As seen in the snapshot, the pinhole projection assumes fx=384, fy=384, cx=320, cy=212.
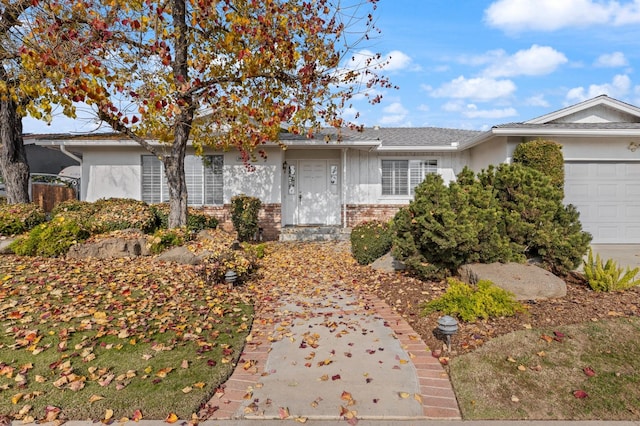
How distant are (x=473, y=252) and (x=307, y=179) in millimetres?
8214

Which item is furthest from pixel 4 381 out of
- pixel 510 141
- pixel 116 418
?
pixel 510 141

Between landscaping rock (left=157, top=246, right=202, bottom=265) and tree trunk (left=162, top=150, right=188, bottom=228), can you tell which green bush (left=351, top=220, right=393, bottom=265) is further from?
tree trunk (left=162, top=150, right=188, bottom=228)

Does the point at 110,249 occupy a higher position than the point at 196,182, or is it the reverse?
the point at 196,182

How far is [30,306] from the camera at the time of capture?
188 inches

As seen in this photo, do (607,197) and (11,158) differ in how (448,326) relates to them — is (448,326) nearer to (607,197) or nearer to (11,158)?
(607,197)

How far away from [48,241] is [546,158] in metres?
10.8

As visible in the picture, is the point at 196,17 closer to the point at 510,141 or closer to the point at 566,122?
the point at 510,141

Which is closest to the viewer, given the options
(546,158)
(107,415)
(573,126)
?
(107,415)

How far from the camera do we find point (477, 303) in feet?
15.0

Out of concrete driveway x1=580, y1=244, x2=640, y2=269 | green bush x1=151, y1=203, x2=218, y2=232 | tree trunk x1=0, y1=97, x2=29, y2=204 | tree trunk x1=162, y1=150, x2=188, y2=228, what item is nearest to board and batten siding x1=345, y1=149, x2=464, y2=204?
green bush x1=151, y1=203, x2=218, y2=232

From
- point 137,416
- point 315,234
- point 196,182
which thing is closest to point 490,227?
point 137,416

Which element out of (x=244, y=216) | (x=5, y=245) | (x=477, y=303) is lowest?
(x=477, y=303)

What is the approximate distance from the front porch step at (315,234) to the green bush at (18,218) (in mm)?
6406

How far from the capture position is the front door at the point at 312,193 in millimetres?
13453
